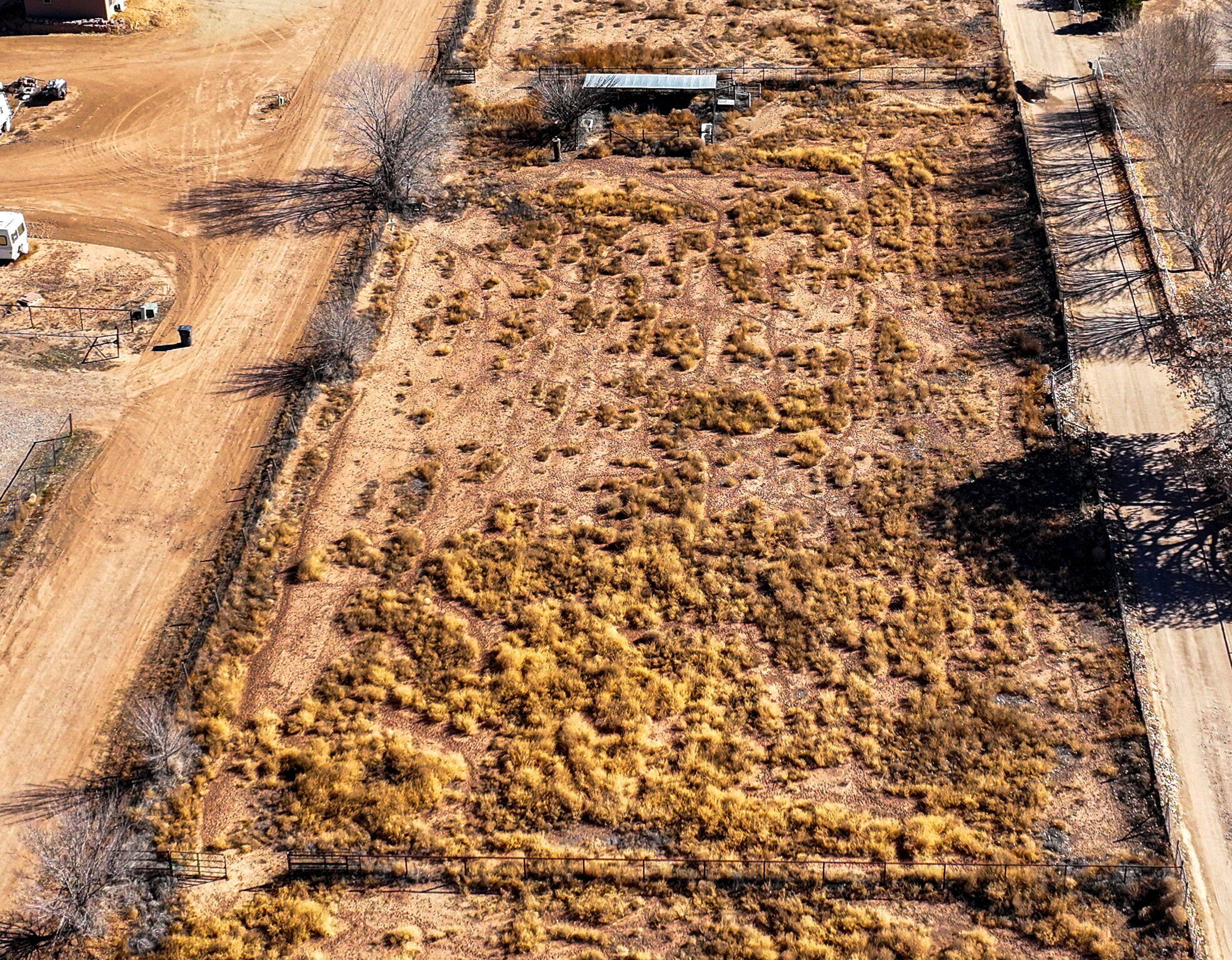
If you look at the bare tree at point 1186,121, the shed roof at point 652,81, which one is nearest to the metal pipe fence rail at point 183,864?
the bare tree at point 1186,121

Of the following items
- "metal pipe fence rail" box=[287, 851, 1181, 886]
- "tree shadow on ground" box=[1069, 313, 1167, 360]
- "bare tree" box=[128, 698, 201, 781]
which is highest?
"bare tree" box=[128, 698, 201, 781]

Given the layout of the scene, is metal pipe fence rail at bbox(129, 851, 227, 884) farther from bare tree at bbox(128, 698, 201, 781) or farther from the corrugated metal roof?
the corrugated metal roof

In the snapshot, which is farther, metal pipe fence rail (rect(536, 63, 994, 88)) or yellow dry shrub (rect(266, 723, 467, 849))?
metal pipe fence rail (rect(536, 63, 994, 88))

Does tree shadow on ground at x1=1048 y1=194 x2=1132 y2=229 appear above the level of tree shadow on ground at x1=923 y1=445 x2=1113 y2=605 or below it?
above

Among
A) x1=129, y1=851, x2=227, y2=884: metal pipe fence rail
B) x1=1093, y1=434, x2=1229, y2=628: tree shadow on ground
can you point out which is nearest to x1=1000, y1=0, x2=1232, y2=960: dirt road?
x1=1093, y1=434, x2=1229, y2=628: tree shadow on ground

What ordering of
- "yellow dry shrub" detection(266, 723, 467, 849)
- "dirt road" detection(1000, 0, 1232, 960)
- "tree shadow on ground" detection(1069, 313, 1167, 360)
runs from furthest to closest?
1. "tree shadow on ground" detection(1069, 313, 1167, 360)
2. "dirt road" detection(1000, 0, 1232, 960)
3. "yellow dry shrub" detection(266, 723, 467, 849)

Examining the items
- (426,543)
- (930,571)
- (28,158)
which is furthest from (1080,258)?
(28,158)
